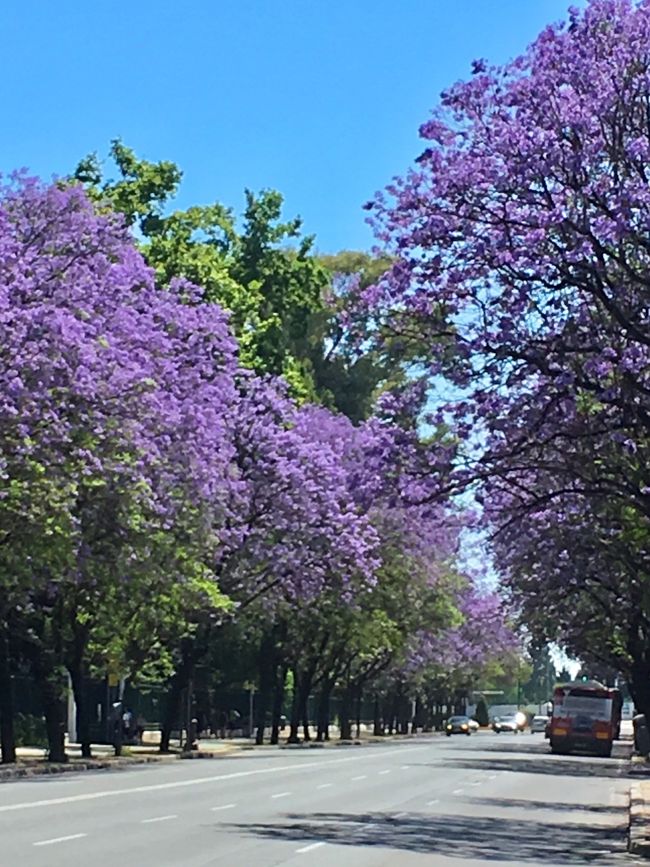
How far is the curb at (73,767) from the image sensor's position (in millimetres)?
34156

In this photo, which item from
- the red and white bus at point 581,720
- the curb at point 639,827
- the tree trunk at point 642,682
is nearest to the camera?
the curb at point 639,827

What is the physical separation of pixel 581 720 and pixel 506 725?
183ft

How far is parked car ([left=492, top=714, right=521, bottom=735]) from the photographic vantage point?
12331 cm

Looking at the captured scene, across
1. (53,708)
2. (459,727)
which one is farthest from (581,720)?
(459,727)

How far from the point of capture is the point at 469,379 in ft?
77.3

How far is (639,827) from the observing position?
23.7m

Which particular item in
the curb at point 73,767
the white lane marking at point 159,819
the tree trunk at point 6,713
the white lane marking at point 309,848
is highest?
the tree trunk at point 6,713

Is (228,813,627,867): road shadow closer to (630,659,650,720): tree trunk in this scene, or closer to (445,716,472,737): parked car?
(630,659,650,720): tree trunk

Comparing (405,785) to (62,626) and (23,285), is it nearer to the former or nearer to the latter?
(62,626)

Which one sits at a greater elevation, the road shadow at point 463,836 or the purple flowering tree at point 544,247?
the purple flowering tree at point 544,247

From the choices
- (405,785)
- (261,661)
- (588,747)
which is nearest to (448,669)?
(588,747)

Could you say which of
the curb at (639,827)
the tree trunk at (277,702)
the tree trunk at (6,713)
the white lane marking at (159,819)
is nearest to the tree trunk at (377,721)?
the tree trunk at (277,702)

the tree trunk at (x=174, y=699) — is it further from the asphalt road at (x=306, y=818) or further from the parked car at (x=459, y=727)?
the parked car at (x=459, y=727)

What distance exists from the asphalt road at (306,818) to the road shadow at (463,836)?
0.08 ft
